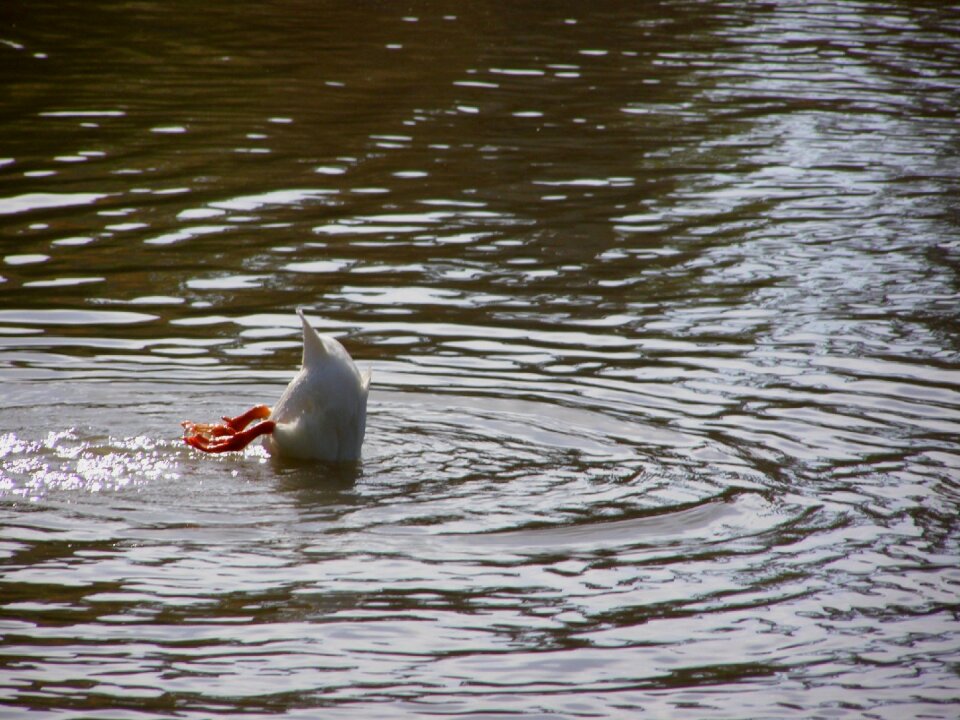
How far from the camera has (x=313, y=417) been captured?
6145 mm

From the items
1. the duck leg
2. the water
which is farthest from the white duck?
the water

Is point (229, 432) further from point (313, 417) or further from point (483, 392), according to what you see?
point (483, 392)

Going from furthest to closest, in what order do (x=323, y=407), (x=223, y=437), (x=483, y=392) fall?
1. (x=483, y=392)
2. (x=223, y=437)
3. (x=323, y=407)

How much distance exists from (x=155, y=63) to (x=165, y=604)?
11111mm

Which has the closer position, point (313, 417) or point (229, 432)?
point (313, 417)

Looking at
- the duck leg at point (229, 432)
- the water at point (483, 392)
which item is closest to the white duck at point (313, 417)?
the duck leg at point (229, 432)

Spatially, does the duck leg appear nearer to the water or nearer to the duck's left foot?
the duck's left foot

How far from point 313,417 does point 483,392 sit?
118 centimetres

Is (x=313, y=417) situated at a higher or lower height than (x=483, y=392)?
higher

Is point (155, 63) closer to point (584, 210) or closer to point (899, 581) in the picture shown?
point (584, 210)

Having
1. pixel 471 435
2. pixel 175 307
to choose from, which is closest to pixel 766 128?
pixel 175 307

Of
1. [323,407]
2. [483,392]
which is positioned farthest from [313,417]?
[483,392]

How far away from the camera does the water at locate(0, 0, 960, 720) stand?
468cm

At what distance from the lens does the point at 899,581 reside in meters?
5.32
